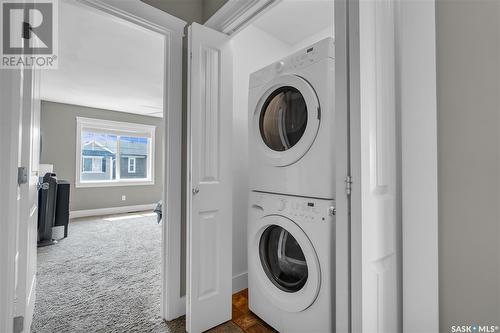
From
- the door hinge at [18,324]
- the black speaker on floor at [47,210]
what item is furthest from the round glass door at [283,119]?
the black speaker on floor at [47,210]

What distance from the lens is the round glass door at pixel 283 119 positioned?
1451 mm

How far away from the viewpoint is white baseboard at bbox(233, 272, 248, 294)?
6.88 ft

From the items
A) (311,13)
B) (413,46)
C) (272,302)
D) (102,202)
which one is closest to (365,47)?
(413,46)

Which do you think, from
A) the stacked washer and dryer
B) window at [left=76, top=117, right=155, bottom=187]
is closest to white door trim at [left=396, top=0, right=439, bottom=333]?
the stacked washer and dryer

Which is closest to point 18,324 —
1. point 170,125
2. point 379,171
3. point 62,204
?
point 170,125

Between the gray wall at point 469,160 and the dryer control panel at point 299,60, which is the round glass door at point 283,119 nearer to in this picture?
the dryer control panel at point 299,60

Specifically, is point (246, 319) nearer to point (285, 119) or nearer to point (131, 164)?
point (285, 119)

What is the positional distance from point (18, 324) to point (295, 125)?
1833 millimetres

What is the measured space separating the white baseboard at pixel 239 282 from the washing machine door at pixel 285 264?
1.90 feet

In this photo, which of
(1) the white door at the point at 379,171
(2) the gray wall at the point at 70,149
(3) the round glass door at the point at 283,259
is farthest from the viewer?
(2) the gray wall at the point at 70,149

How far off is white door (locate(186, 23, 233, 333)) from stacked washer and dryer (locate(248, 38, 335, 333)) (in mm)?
191

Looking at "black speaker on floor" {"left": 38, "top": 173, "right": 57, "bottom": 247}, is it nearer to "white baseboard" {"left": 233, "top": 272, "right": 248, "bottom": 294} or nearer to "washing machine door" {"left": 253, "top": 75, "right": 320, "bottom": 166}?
"white baseboard" {"left": 233, "top": 272, "right": 248, "bottom": 294}

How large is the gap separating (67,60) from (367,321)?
4.02 m

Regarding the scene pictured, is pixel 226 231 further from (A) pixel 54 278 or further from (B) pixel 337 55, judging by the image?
(A) pixel 54 278
